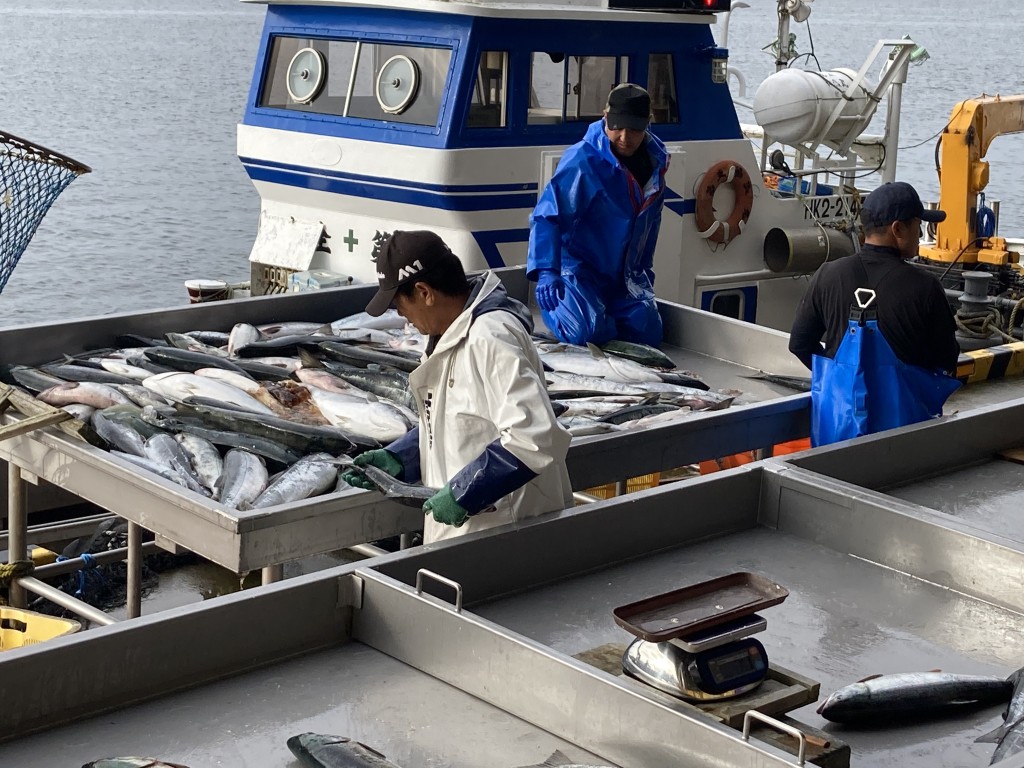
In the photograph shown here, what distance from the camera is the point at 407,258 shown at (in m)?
3.59

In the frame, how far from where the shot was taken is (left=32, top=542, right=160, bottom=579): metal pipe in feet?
19.2

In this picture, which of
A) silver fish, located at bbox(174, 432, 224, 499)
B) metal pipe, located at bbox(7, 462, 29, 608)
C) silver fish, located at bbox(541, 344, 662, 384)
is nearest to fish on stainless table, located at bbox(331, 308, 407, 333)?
silver fish, located at bbox(541, 344, 662, 384)

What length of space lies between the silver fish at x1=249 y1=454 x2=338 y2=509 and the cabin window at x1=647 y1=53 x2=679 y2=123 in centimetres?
533

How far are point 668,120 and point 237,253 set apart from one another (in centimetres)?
1764

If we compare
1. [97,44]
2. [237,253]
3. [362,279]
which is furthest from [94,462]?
[97,44]

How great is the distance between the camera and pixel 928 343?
508cm

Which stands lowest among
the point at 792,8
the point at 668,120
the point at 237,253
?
the point at 237,253

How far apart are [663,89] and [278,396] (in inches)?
193

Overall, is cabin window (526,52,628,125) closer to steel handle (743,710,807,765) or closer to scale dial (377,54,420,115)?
scale dial (377,54,420,115)

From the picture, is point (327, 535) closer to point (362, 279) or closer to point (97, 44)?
point (362, 279)

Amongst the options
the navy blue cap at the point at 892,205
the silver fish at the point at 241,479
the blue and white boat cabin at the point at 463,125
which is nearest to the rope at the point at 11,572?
the silver fish at the point at 241,479

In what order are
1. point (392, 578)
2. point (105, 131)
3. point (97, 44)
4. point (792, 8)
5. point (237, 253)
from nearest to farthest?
point (392, 578)
point (792, 8)
point (237, 253)
point (105, 131)
point (97, 44)

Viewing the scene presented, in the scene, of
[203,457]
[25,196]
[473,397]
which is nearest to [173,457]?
[203,457]

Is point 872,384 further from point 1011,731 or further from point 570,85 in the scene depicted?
point 570,85
